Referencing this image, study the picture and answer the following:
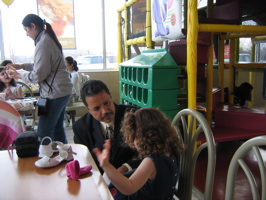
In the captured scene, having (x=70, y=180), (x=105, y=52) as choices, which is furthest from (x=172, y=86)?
(x=105, y=52)

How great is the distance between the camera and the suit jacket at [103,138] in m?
1.40

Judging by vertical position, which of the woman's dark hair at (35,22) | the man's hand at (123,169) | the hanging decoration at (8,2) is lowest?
the man's hand at (123,169)

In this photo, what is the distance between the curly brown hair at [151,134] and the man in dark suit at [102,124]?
0.22 metres

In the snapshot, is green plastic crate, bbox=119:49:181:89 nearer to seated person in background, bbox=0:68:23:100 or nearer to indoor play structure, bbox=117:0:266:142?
indoor play structure, bbox=117:0:266:142

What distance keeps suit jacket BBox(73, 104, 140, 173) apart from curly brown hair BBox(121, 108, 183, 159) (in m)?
0.22

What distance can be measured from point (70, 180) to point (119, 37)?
15.0ft

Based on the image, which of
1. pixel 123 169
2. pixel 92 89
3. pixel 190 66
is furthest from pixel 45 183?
pixel 190 66

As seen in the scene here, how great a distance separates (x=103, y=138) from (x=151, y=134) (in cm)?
40

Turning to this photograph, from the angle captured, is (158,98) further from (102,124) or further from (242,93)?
(242,93)

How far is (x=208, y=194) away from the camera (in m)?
1.08

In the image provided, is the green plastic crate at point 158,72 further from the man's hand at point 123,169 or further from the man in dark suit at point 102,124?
the man's hand at point 123,169

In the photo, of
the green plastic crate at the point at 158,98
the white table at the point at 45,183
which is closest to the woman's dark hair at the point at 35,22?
the green plastic crate at the point at 158,98

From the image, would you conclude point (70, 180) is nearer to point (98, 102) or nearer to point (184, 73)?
point (98, 102)

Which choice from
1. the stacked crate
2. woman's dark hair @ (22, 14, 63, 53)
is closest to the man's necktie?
the stacked crate
